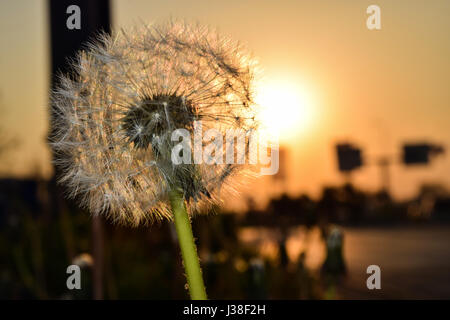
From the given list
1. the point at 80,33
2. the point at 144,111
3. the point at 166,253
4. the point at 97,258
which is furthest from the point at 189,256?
the point at 166,253

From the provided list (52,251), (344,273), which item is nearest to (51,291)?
(52,251)

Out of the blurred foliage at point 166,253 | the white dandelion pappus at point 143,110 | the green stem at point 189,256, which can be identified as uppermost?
the white dandelion pappus at point 143,110

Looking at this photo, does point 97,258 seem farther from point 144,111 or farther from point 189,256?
point 189,256

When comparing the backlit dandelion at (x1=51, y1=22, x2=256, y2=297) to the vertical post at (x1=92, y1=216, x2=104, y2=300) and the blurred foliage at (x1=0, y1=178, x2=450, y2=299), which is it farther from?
the vertical post at (x1=92, y1=216, x2=104, y2=300)

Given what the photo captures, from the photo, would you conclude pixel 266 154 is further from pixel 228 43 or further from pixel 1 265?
pixel 1 265

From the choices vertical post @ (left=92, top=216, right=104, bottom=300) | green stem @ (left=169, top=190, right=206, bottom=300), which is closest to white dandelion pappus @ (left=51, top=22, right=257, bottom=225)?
green stem @ (left=169, top=190, right=206, bottom=300)

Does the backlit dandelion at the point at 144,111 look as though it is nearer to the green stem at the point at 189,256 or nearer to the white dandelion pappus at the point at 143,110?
the white dandelion pappus at the point at 143,110

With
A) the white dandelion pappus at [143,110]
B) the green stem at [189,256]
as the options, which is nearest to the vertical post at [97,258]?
the white dandelion pappus at [143,110]
